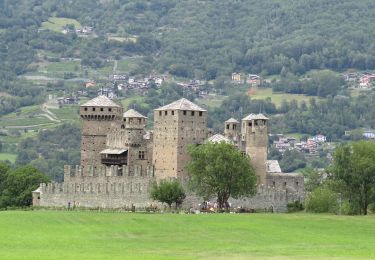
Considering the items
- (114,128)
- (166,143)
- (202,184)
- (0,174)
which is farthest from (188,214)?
(0,174)

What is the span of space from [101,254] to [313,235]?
19215mm

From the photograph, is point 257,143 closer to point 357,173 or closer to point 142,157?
point 142,157

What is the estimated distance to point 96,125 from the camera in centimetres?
13575

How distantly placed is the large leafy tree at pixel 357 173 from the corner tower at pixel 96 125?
28181 millimetres

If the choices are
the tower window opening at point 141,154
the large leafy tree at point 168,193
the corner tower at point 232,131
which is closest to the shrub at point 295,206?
the corner tower at point 232,131

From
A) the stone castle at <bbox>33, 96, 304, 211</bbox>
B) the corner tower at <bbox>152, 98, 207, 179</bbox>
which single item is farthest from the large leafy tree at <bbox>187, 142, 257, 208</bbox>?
the corner tower at <bbox>152, 98, 207, 179</bbox>

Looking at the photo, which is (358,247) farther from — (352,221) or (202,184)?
(202,184)

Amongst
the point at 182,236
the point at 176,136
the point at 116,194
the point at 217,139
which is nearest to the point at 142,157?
the point at 176,136

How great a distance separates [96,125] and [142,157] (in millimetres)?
7546

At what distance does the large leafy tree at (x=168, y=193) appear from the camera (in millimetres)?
118000

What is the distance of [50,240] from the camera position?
83.0 metres

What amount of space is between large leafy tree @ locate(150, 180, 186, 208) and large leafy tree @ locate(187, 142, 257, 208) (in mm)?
1301

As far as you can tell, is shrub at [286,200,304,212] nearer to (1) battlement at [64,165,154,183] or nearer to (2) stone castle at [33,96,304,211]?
(2) stone castle at [33,96,304,211]

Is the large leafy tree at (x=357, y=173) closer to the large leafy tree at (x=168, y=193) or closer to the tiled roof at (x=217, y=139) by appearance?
the tiled roof at (x=217, y=139)
